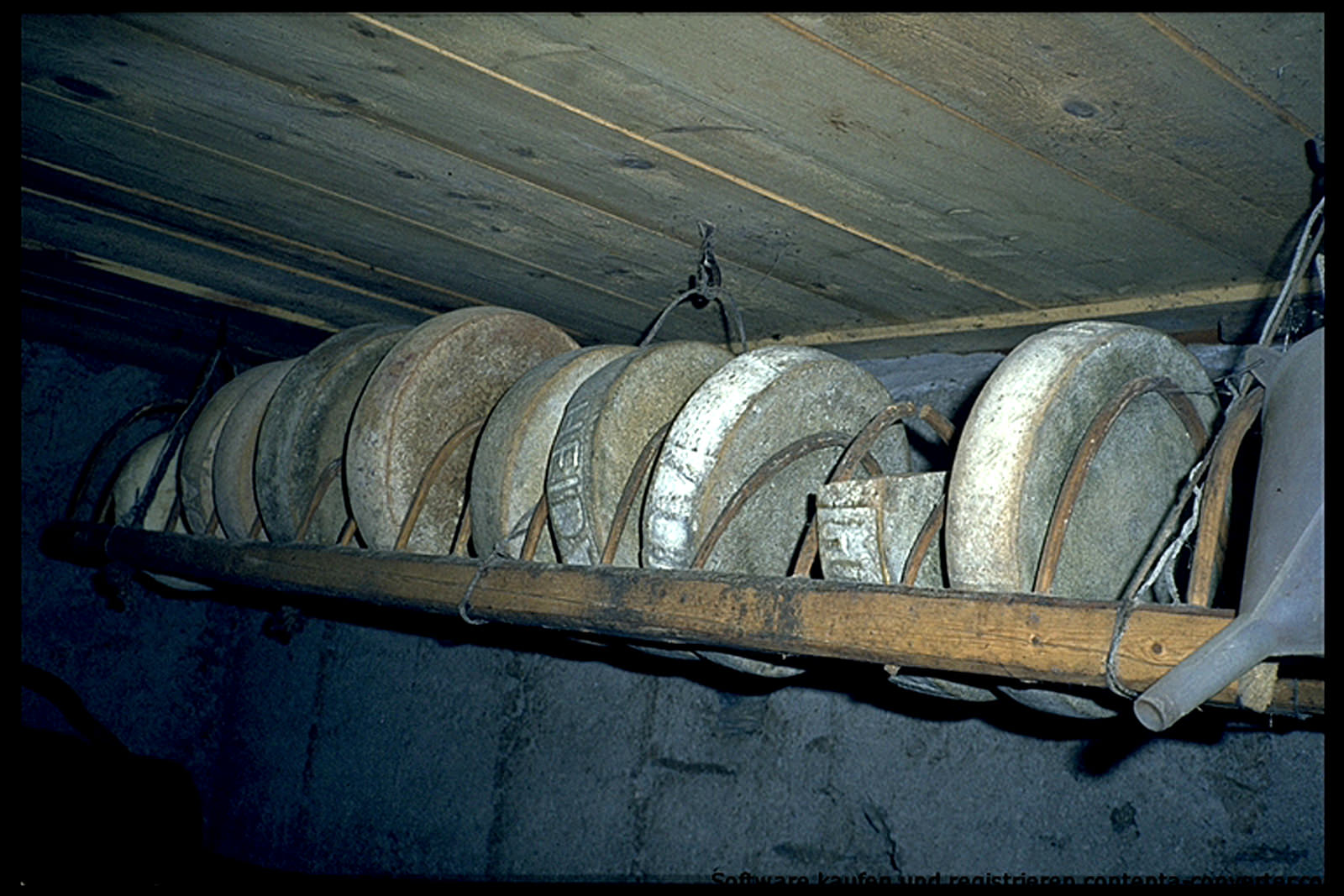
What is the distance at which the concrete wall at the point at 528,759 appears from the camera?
1.71 meters

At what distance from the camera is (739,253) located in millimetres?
1766

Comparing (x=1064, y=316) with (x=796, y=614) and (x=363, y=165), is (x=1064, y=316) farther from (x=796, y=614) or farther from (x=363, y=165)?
(x=363, y=165)

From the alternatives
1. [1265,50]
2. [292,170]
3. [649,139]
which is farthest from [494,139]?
[1265,50]

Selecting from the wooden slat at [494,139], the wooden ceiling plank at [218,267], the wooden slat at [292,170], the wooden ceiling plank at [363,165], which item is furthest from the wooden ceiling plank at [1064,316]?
the wooden ceiling plank at [218,267]

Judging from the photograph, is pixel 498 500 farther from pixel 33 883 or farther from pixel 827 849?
pixel 33 883

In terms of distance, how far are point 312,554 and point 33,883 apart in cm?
172

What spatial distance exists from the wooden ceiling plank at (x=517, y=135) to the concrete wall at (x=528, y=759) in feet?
2.23

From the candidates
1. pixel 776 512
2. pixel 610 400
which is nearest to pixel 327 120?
pixel 610 400

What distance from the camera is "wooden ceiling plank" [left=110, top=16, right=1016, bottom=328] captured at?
124 cm

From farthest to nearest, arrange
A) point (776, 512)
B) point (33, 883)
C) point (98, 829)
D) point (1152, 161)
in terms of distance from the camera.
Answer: point (98, 829) → point (33, 883) → point (776, 512) → point (1152, 161)

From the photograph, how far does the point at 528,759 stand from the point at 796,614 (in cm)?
186

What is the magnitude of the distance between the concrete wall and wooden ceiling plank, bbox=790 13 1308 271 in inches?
28.4

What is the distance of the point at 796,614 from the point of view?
1093 millimetres

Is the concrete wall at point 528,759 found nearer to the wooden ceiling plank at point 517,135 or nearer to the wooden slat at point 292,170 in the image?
the wooden ceiling plank at point 517,135
